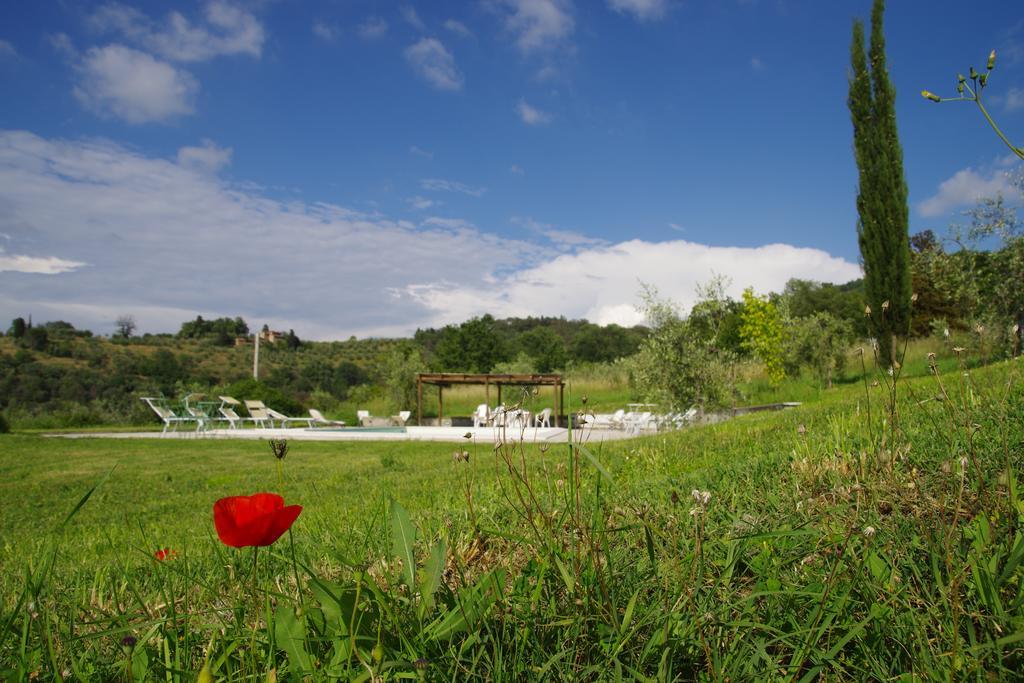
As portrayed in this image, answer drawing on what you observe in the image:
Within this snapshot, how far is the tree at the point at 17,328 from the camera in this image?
39531mm

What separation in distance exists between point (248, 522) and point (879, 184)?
18.6m

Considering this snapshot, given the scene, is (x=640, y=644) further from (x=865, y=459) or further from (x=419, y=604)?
(x=865, y=459)

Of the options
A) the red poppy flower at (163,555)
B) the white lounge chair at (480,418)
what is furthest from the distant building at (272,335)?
the red poppy flower at (163,555)

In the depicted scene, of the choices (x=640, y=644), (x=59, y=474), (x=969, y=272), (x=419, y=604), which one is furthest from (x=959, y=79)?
(x=969, y=272)

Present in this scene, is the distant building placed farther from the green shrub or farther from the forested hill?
the green shrub

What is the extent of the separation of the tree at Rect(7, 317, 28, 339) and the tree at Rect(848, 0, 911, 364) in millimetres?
46548

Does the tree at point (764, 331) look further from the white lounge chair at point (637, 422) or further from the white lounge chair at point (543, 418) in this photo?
the white lounge chair at point (543, 418)

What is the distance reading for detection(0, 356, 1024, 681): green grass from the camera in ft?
3.78

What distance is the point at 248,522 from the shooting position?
916 millimetres

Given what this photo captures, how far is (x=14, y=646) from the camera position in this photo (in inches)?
57.3

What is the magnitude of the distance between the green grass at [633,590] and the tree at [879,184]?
14.8 m

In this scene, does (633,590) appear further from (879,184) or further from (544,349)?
(544,349)

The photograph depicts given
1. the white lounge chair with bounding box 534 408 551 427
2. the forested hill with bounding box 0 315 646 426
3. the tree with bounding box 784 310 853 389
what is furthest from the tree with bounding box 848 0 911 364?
the white lounge chair with bounding box 534 408 551 427

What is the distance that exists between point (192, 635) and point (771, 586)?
138cm
